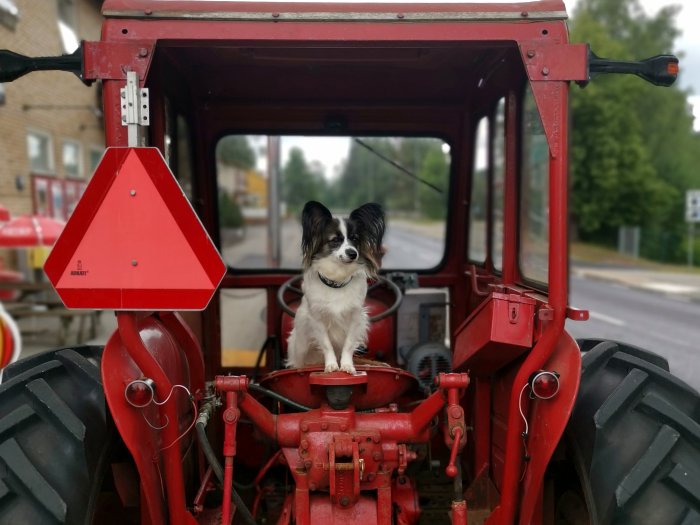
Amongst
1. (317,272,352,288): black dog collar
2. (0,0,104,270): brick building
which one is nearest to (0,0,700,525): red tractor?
(317,272,352,288): black dog collar

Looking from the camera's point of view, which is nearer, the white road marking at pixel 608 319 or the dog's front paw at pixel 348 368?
the dog's front paw at pixel 348 368

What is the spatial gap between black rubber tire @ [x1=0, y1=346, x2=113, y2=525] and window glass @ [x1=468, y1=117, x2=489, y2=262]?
2616 mm

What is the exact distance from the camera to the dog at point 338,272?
296cm

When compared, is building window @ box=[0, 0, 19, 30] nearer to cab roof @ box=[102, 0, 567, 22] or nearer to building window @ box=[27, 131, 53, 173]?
building window @ box=[27, 131, 53, 173]

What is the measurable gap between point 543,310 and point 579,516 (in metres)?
1.03

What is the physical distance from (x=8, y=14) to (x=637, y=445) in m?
13.0

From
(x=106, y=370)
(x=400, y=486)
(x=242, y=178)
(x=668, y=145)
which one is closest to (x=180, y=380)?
(x=106, y=370)

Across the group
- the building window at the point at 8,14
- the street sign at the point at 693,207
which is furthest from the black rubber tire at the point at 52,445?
the street sign at the point at 693,207

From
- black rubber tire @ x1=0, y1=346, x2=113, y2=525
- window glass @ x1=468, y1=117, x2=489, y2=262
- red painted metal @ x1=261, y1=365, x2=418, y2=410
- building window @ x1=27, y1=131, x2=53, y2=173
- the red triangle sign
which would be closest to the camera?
black rubber tire @ x1=0, y1=346, x2=113, y2=525

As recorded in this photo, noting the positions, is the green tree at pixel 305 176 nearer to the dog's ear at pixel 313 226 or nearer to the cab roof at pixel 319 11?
the dog's ear at pixel 313 226

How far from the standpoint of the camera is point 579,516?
2648 mm

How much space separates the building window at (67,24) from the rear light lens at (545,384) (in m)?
13.5

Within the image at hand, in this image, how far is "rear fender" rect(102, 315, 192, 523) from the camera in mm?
2104

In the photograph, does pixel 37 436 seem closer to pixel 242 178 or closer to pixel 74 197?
pixel 242 178
